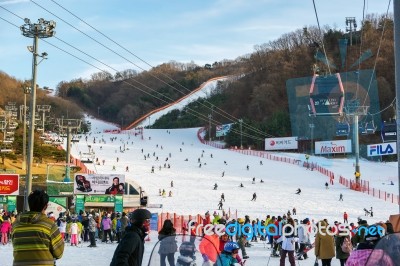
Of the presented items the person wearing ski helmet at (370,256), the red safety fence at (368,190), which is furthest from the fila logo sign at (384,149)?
the person wearing ski helmet at (370,256)

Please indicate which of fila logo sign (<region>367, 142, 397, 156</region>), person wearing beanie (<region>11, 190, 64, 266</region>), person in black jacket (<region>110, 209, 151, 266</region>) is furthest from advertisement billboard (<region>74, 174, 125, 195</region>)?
fila logo sign (<region>367, 142, 397, 156</region>)

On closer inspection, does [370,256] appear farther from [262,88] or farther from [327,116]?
[262,88]

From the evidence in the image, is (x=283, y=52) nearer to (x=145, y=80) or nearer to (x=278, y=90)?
(x=278, y=90)

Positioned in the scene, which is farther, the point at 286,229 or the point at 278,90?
the point at 278,90

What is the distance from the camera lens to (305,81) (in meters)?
62.2

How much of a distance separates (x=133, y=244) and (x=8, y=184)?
2028cm

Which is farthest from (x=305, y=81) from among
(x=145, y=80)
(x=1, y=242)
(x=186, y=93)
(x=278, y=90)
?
(x=145, y=80)

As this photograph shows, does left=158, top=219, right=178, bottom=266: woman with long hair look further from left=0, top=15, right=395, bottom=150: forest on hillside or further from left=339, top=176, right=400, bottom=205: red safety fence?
left=0, top=15, right=395, bottom=150: forest on hillside

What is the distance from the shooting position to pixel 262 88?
85438mm

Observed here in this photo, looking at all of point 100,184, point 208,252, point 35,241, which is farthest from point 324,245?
point 100,184

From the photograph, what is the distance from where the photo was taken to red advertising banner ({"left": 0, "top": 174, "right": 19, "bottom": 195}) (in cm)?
2280

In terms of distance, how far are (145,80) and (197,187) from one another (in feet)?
397

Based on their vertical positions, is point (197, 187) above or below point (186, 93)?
below

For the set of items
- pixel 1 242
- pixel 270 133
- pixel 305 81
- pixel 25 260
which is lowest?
pixel 1 242
